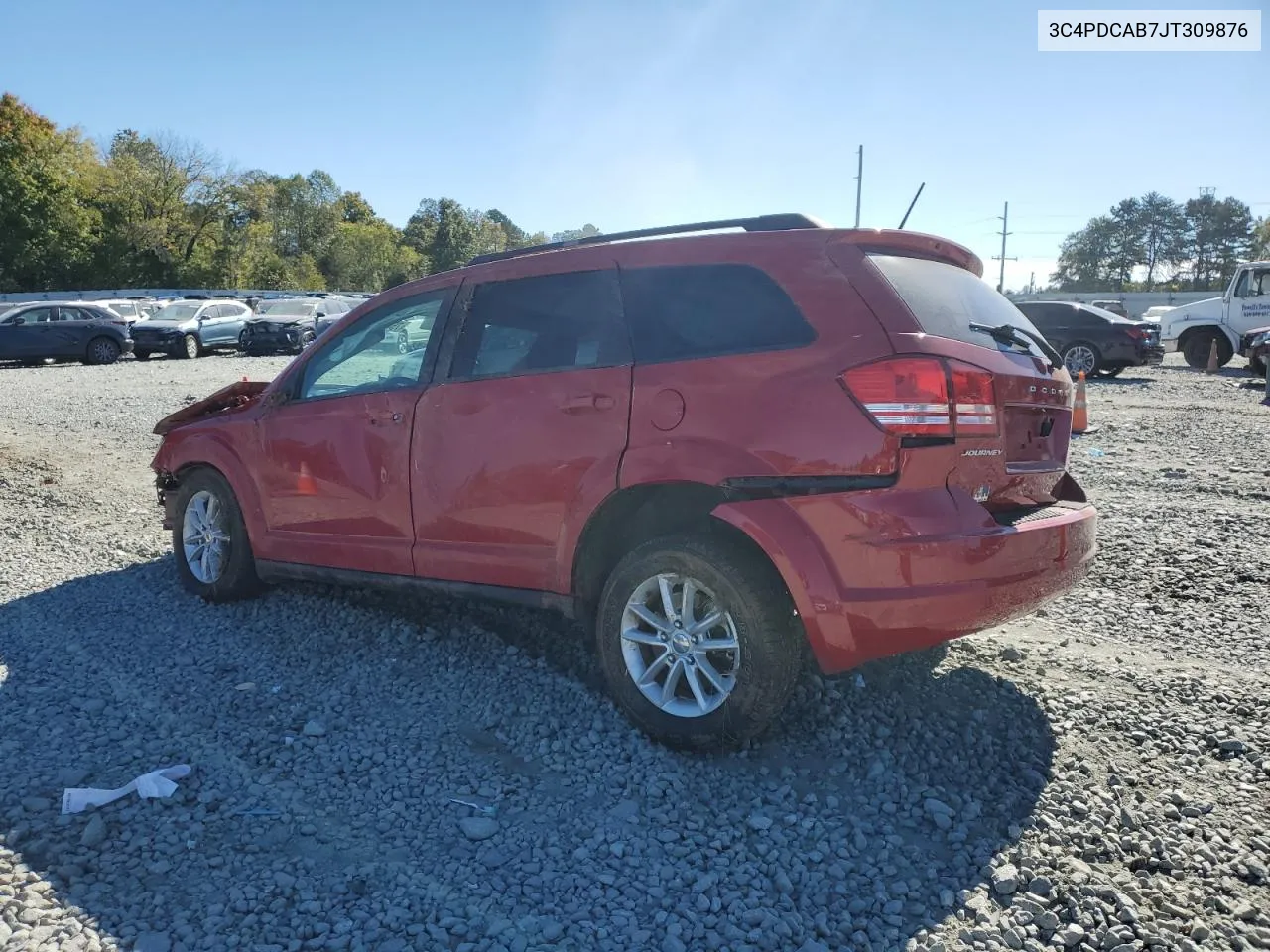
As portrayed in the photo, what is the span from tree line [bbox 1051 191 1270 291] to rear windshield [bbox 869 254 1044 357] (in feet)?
314

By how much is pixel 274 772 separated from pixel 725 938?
1.74m

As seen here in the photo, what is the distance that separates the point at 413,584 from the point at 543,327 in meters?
1.33

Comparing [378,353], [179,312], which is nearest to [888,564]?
[378,353]

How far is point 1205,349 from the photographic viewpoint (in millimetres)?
20609

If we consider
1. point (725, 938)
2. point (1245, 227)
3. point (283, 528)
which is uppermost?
point (1245, 227)

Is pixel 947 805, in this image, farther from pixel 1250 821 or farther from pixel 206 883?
pixel 206 883

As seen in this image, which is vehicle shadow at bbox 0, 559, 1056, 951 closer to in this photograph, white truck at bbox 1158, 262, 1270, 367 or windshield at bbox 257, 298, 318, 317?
white truck at bbox 1158, 262, 1270, 367

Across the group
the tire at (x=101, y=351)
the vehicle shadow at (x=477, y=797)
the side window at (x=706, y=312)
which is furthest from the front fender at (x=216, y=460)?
the tire at (x=101, y=351)

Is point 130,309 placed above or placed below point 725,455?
above

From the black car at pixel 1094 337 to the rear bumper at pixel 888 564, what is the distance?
17.1 m

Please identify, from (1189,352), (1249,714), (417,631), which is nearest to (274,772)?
(417,631)

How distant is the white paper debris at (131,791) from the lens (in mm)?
3072

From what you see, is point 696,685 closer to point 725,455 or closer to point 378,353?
point 725,455

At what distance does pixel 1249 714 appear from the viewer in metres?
3.70
